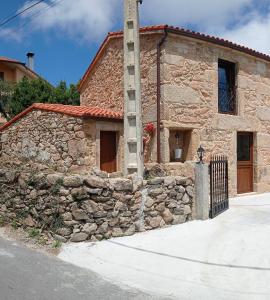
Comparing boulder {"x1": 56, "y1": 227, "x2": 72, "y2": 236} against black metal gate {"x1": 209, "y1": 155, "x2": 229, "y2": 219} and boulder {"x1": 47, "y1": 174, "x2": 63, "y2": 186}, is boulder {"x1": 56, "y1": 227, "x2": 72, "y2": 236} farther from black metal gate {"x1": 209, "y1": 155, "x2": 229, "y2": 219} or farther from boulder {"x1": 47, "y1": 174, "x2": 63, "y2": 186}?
black metal gate {"x1": 209, "y1": 155, "x2": 229, "y2": 219}

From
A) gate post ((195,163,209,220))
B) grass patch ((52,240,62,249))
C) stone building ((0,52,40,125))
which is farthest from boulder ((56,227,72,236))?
stone building ((0,52,40,125))

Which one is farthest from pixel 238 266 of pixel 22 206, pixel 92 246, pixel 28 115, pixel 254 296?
pixel 28 115

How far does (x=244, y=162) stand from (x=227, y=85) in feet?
9.18

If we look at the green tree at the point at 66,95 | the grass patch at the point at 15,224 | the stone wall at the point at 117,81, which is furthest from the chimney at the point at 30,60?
the grass patch at the point at 15,224

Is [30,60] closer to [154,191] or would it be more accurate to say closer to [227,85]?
[227,85]

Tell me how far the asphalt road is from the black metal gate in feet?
13.2

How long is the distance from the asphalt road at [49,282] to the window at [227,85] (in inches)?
325

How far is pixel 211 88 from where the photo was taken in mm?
11273

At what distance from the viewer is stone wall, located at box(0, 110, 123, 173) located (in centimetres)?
1025

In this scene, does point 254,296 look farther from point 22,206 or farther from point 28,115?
point 28,115

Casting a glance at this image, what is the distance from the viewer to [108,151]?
11.1 m

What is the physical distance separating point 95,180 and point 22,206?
6.92 feet

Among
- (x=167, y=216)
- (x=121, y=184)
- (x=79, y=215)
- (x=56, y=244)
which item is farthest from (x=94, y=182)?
(x=167, y=216)

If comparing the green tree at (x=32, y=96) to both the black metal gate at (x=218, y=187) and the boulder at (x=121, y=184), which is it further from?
the boulder at (x=121, y=184)
